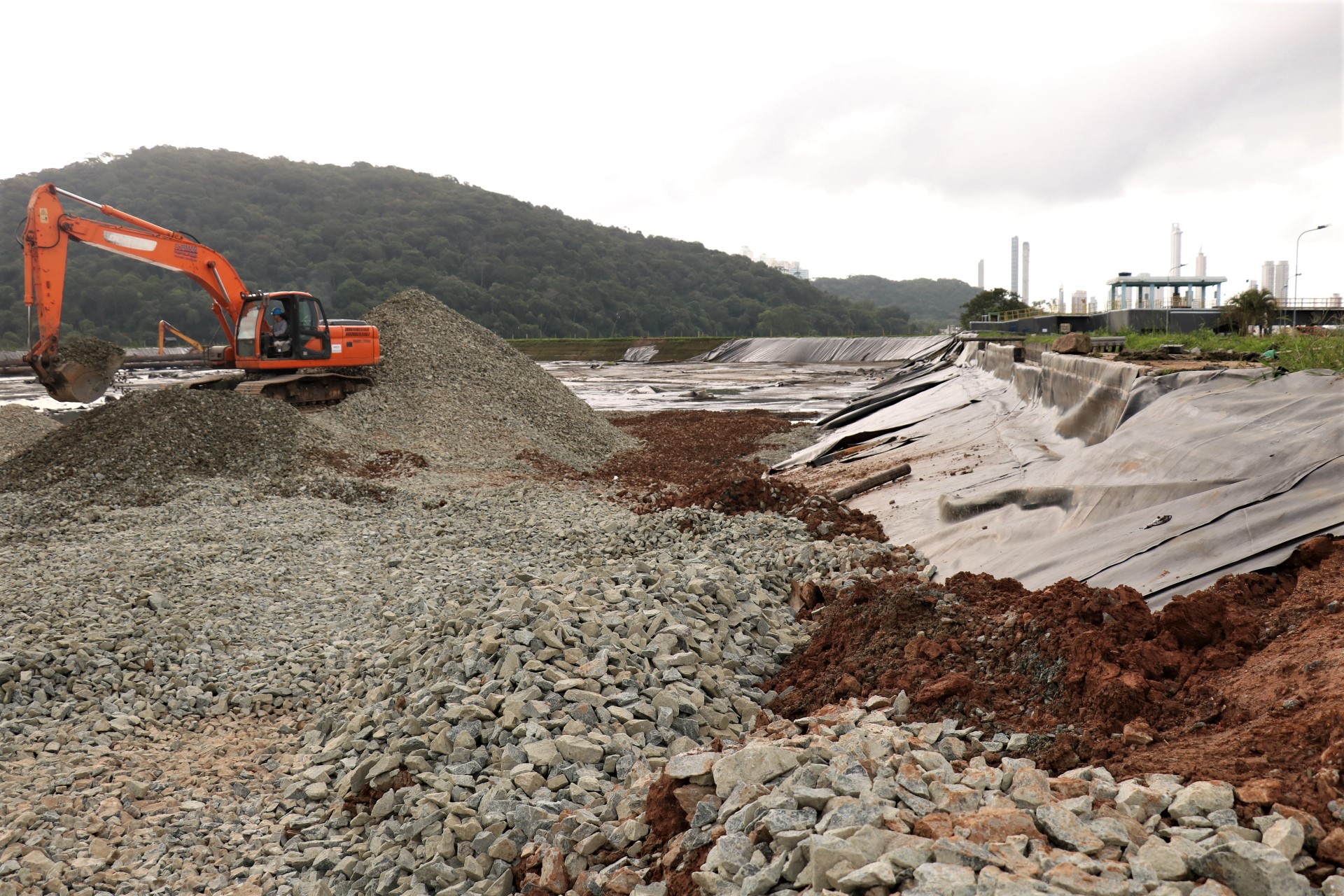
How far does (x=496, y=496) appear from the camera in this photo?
1180 cm

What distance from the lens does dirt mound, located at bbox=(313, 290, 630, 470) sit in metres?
15.7

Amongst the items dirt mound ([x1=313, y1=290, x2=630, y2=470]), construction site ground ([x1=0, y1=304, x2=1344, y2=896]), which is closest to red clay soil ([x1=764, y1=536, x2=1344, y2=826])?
construction site ground ([x1=0, y1=304, x2=1344, y2=896])

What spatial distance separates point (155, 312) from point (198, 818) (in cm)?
7289

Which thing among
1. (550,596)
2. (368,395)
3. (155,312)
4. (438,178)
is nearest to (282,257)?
(155,312)

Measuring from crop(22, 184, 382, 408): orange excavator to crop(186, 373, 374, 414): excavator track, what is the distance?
0.06 feet

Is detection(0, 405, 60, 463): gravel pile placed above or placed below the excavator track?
below

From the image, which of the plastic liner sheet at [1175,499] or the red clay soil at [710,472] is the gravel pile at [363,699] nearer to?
the red clay soil at [710,472]

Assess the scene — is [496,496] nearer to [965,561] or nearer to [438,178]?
[965,561]

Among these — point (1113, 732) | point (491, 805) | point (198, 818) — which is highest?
point (1113, 732)

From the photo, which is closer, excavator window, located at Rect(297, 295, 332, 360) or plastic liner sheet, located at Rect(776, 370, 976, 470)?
plastic liner sheet, located at Rect(776, 370, 976, 470)

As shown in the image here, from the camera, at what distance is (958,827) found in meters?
2.59

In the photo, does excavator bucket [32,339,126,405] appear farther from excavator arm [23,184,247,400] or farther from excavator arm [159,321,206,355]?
excavator arm [159,321,206,355]

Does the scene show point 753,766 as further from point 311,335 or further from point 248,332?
point 248,332

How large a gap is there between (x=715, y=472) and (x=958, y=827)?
11.5m
